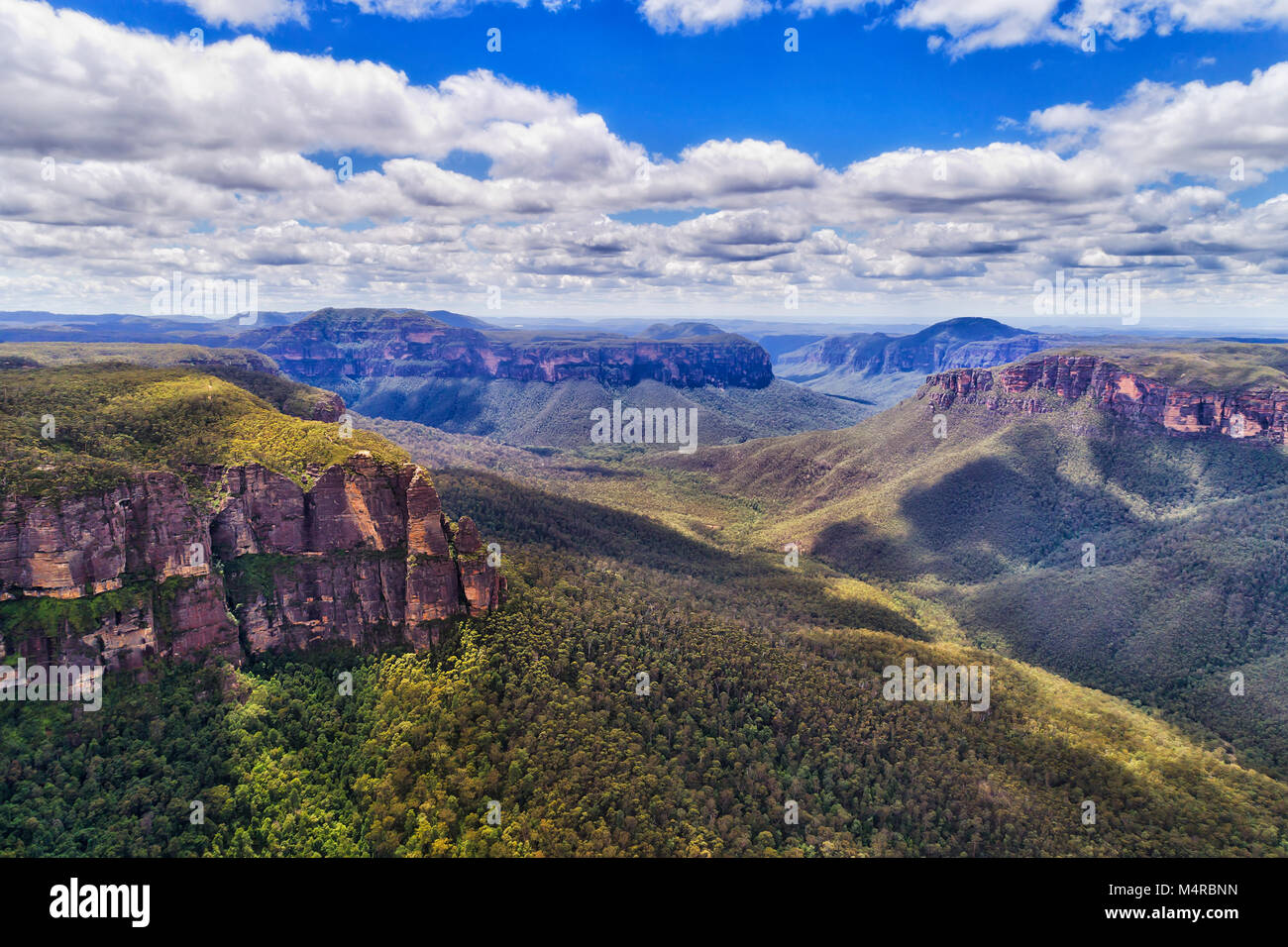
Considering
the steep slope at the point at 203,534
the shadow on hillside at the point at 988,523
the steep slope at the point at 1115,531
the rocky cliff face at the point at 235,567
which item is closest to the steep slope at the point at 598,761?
the rocky cliff face at the point at 235,567

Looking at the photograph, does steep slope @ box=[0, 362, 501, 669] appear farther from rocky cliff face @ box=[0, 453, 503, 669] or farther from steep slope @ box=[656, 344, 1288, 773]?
steep slope @ box=[656, 344, 1288, 773]

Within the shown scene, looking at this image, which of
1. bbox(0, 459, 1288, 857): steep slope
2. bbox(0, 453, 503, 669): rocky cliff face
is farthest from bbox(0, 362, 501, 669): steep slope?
bbox(0, 459, 1288, 857): steep slope

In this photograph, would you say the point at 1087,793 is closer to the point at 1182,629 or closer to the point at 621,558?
the point at 1182,629

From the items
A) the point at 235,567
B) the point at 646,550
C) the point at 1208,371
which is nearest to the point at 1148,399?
the point at 1208,371

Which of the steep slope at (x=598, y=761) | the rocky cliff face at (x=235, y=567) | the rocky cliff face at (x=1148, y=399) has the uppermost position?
the rocky cliff face at (x=1148, y=399)

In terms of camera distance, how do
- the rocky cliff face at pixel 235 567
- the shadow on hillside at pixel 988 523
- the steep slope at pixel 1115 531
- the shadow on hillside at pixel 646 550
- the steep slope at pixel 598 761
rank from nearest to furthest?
the steep slope at pixel 598 761, the rocky cliff face at pixel 235 567, the steep slope at pixel 1115 531, the shadow on hillside at pixel 646 550, the shadow on hillside at pixel 988 523

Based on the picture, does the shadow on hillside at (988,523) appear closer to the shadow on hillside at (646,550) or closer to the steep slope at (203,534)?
the shadow on hillside at (646,550)
